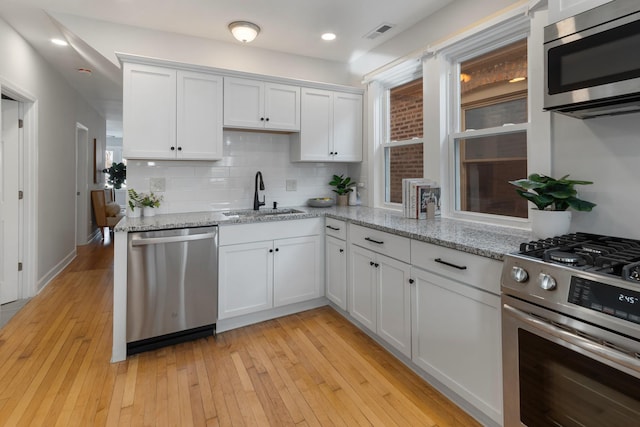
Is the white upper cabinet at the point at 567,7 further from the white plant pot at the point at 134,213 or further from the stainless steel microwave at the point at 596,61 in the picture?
the white plant pot at the point at 134,213

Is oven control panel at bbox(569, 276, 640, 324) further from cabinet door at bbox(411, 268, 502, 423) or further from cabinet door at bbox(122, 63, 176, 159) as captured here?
cabinet door at bbox(122, 63, 176, 159)

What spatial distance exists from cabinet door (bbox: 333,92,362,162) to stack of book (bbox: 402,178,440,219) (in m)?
1.11

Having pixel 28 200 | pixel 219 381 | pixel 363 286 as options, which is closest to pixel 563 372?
pixel 363 286

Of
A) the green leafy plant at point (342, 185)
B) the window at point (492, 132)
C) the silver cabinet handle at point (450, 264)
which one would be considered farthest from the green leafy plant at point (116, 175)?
the silver cabinet handle at point (450, 264)

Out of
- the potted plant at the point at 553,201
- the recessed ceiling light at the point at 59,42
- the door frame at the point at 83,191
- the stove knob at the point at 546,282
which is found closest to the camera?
Result: the stove knob at the point at 546,282

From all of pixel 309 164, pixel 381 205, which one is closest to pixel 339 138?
pixel 309 164

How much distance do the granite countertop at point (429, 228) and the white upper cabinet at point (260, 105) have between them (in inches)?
35.6

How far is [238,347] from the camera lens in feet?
8.12

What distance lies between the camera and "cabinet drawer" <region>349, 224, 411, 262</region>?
2111 mm

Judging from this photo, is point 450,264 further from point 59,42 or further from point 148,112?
point 59,42

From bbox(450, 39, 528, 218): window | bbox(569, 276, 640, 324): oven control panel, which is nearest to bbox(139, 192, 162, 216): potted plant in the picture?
bbox(450, 39, 528, 218): window

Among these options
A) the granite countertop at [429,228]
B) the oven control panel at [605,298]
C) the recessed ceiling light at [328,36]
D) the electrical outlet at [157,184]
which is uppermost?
the recessed ceiling light at [328,36]

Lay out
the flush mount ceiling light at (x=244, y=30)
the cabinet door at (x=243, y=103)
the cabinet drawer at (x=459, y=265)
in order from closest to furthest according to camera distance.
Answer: the cabinet drawer at (x=459, y=265) < the flush mount ceiling light at (x=244, y=30) < the cabinet door at (x=243, y=103)

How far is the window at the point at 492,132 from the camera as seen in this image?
224 centimetres
